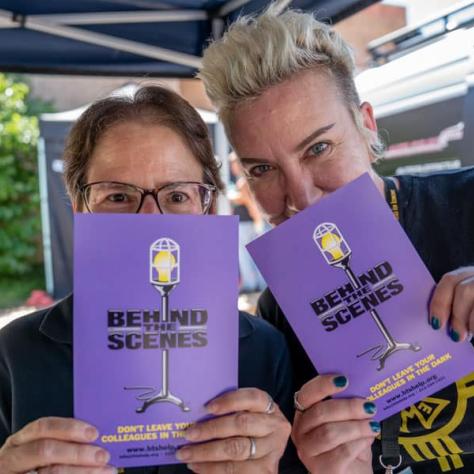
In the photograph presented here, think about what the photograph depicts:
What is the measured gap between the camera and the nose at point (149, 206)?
1412 millimetres

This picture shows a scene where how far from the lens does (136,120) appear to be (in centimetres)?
153

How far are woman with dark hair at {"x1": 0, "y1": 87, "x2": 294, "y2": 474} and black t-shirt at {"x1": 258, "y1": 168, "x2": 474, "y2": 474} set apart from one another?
33 centimetres

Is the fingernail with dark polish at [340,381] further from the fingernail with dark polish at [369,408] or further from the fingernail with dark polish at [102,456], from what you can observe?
the fingernail with dark polish at [102,456]

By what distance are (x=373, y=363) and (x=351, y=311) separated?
0.13 metres

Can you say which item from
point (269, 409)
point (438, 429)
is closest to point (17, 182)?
point (438, 429)

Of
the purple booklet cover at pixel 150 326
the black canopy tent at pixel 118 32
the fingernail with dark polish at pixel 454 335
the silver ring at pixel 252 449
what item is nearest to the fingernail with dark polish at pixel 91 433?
the purple booklet cover at pixel 150 326

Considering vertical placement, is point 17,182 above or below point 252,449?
above

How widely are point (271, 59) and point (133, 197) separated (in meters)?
0.54

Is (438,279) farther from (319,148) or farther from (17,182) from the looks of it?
(17,182)

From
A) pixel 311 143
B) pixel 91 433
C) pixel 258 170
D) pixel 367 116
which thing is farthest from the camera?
pixel 367 116

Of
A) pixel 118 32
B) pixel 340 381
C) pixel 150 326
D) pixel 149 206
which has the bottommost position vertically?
pixel 340 381

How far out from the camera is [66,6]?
3.14 m

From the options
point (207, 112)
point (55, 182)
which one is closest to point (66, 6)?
point (207, 112)

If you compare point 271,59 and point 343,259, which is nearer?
point 343,259
